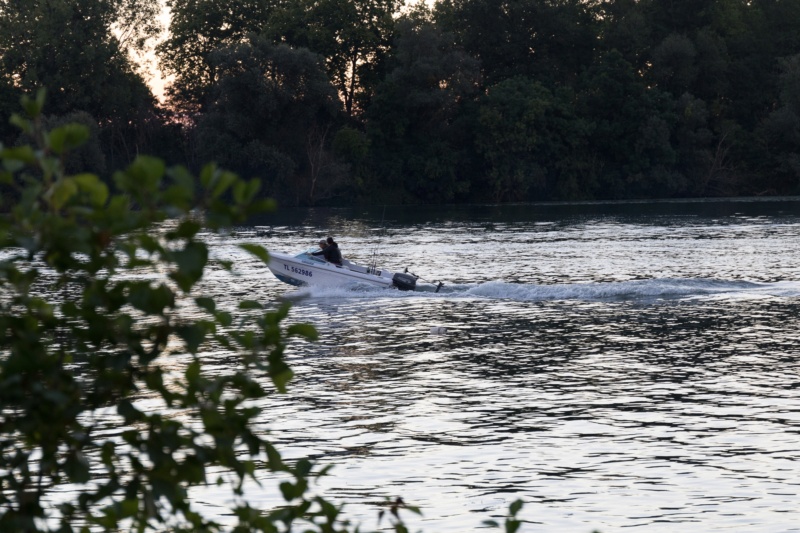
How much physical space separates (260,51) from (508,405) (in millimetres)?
64113

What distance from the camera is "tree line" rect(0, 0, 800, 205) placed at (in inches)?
3071

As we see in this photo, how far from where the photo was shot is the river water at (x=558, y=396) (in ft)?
37.4

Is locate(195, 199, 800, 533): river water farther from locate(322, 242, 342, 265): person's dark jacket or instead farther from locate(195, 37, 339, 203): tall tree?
locate(195, 37, 339, 203): tall tree

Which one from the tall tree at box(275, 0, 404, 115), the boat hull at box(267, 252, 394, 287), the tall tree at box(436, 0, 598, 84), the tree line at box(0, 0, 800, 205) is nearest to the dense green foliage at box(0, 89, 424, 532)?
the boat hull at box(267, 252, 394, 287)

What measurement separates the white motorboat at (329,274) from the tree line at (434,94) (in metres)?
45.8

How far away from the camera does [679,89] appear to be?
90312 mm

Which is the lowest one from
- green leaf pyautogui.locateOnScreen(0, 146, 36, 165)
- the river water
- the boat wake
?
the river water

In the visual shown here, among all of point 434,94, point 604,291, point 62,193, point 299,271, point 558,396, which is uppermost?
→ point 434,94

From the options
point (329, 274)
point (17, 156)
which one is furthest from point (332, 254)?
point (17, 156)

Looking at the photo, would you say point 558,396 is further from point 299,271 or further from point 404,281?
point 299,271

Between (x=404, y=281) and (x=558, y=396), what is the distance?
1365 centimetres

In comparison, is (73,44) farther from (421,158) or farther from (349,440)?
(349,440)

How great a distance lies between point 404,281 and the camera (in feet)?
97.3

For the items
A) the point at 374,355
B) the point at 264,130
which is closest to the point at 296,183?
the point at 264,130
